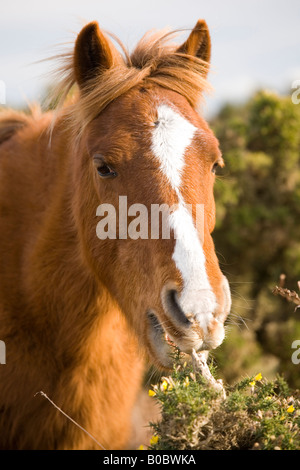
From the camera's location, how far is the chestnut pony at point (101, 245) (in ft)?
8.41

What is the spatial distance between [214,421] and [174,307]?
538 mm

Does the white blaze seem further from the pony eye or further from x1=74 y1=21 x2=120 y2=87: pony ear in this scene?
x1=74 y1=21 x2=120 y2=87: pony ear

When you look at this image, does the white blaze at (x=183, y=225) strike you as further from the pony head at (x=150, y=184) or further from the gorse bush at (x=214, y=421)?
the gorse bush at (x=214, y=421)

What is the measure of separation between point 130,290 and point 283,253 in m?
4.85

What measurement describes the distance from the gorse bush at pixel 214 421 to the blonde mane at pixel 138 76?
1745 mm

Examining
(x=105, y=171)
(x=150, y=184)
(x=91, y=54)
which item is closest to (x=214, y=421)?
(x=150, y=184)

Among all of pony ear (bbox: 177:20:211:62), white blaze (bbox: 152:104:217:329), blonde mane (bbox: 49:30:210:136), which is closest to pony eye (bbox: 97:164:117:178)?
white blaze (bbox: 152:104:217:329)

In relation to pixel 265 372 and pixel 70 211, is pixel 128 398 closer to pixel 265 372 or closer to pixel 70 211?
pixel 70 211

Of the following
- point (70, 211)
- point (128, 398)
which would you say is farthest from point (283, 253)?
point (70, 211)

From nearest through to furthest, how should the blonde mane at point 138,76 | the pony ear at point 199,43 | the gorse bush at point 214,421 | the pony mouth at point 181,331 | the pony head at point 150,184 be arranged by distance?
the gorse bush at point 214,421
the pony mouth at point 181,331
the pony head at point 150,184
the blonde mane at point 138,76
the pony ear at point 199,43

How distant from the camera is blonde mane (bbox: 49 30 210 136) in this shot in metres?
3.12

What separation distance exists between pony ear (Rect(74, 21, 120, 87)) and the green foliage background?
3655mm

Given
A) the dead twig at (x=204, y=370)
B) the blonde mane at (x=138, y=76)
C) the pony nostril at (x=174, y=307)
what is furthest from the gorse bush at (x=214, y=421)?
the blonde mane at (x=138, y=76)

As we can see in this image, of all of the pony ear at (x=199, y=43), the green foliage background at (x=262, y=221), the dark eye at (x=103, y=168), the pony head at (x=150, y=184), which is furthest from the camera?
the green foliage background at (x=262, y=221)
